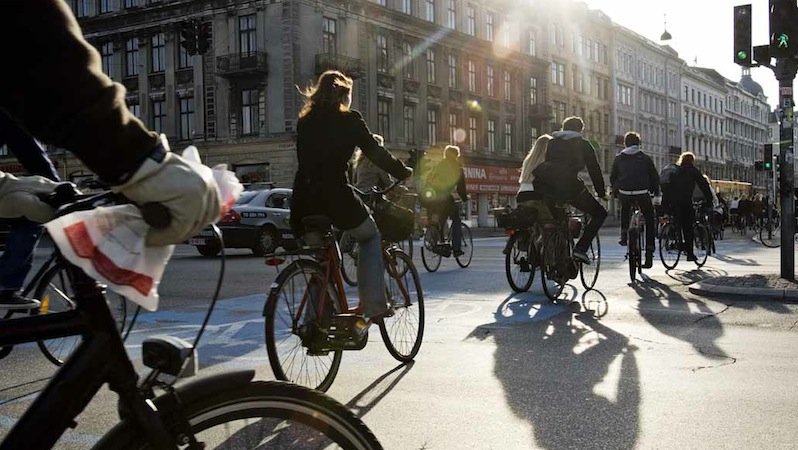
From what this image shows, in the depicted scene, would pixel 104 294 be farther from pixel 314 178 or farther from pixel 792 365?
pixel 792 365

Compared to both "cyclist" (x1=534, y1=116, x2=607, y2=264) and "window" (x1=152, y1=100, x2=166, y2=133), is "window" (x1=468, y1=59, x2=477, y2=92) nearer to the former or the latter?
"window" (x1=152, y1=100, x2=166, y2=133)

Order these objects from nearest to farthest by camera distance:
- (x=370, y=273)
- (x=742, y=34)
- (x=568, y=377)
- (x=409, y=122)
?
(x=370, y=273), (x=568, y=377), (x=742, y=34), (x=409, y=122)

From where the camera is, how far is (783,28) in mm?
9477

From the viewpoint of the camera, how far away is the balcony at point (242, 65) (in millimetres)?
37875

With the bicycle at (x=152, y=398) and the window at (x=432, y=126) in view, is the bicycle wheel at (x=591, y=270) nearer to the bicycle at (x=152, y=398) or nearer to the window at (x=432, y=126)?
the bicycle at (x=152, y=398)

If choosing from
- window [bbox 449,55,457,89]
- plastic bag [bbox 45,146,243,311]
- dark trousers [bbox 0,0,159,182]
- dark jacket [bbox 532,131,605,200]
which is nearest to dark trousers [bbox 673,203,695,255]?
dark jacket [bbox 532,131,605,200]

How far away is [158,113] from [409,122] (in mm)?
13810

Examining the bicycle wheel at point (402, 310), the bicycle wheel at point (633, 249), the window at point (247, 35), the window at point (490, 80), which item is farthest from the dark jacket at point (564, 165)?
the window at point (490, 80)

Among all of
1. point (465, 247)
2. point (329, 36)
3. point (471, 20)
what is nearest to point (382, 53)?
point (329, 36)

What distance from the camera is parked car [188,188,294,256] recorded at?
54.6ft

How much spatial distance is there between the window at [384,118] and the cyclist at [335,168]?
38.1 metres

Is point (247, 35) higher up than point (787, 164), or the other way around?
point (247, 35)

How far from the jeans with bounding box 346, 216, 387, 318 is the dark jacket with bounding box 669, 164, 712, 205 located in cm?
859

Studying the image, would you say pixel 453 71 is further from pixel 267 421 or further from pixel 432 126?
pixel 267 421
